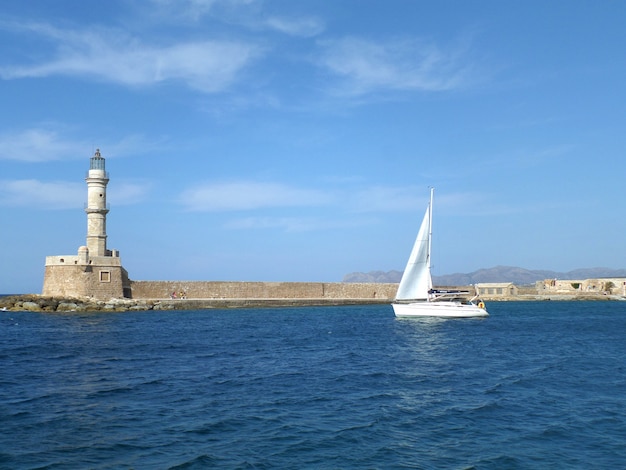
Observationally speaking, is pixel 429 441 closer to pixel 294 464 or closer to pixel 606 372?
pixel 294 464

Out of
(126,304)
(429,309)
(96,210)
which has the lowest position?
(429,309)

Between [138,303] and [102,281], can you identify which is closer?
[102,281]

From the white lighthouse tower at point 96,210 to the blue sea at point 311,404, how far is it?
19.9 metres

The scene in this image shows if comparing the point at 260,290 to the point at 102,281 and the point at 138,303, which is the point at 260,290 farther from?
the point at 102,281

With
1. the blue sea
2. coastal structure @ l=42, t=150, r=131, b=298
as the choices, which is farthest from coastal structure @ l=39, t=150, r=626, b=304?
the blue sea

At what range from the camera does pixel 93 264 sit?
42688mm

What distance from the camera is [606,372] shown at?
16750 millimetres

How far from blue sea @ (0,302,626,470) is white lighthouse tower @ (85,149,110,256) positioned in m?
19.9

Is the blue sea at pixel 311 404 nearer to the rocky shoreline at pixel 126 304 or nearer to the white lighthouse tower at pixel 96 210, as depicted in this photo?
the rocky shoreline at pixel 126 304

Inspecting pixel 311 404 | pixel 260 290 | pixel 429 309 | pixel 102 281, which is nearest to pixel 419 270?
pixel 429 309

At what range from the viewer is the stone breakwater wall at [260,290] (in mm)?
47656

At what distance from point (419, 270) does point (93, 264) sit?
71.3 feet

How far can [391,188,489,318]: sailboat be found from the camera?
36.0 meters

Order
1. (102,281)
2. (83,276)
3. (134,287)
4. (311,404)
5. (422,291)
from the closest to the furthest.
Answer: (311,404) < (422,291) < (83,276) < (102,281) < (134,287)
